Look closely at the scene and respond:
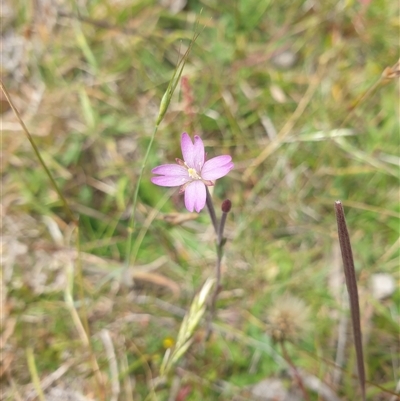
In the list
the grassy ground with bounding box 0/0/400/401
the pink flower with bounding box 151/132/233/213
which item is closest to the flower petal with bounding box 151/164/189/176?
the pink flower with bounding box 151/132/233/213

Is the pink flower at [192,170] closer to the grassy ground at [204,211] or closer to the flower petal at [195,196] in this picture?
the flower petal at [195,196]

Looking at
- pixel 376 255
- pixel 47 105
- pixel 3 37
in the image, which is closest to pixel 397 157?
pixel 376 255

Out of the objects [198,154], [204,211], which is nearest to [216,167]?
[198,154]

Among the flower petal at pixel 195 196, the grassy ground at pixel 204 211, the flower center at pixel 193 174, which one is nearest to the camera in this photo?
the flower petal at pixel 195 196

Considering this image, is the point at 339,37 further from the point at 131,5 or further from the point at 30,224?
the point at 30,224

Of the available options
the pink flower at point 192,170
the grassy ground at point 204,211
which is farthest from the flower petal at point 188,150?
the grassy ground at point 204,211

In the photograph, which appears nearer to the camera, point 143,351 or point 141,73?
point 143,351
